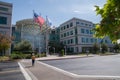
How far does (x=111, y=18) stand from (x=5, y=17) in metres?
46.9

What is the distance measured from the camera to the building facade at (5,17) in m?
47.8

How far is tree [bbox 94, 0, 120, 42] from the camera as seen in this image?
5.32m

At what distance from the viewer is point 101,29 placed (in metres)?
5.88

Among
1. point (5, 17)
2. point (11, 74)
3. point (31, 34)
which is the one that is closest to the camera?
point (11, 74)

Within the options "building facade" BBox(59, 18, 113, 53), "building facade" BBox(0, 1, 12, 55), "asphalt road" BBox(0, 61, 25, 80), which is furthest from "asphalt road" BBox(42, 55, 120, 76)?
"building facade" BBox(59, 18, 113, 53)

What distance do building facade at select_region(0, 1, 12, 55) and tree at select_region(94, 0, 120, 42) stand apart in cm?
4519

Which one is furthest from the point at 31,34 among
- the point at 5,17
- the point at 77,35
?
the point at 5,17

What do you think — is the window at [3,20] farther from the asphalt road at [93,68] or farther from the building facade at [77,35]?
the building facade at [77,35]

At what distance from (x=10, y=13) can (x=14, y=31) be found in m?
19.1

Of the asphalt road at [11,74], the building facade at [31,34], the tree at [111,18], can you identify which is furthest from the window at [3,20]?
the tree at [111,18]

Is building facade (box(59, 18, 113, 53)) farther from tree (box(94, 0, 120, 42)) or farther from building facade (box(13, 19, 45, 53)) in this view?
tree (box(94, 0, 120, 42))

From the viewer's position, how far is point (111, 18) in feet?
17.8

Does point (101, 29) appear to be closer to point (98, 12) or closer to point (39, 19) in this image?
point (98, 12)

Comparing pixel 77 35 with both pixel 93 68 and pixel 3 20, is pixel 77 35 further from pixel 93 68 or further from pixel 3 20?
pixel 93 68
